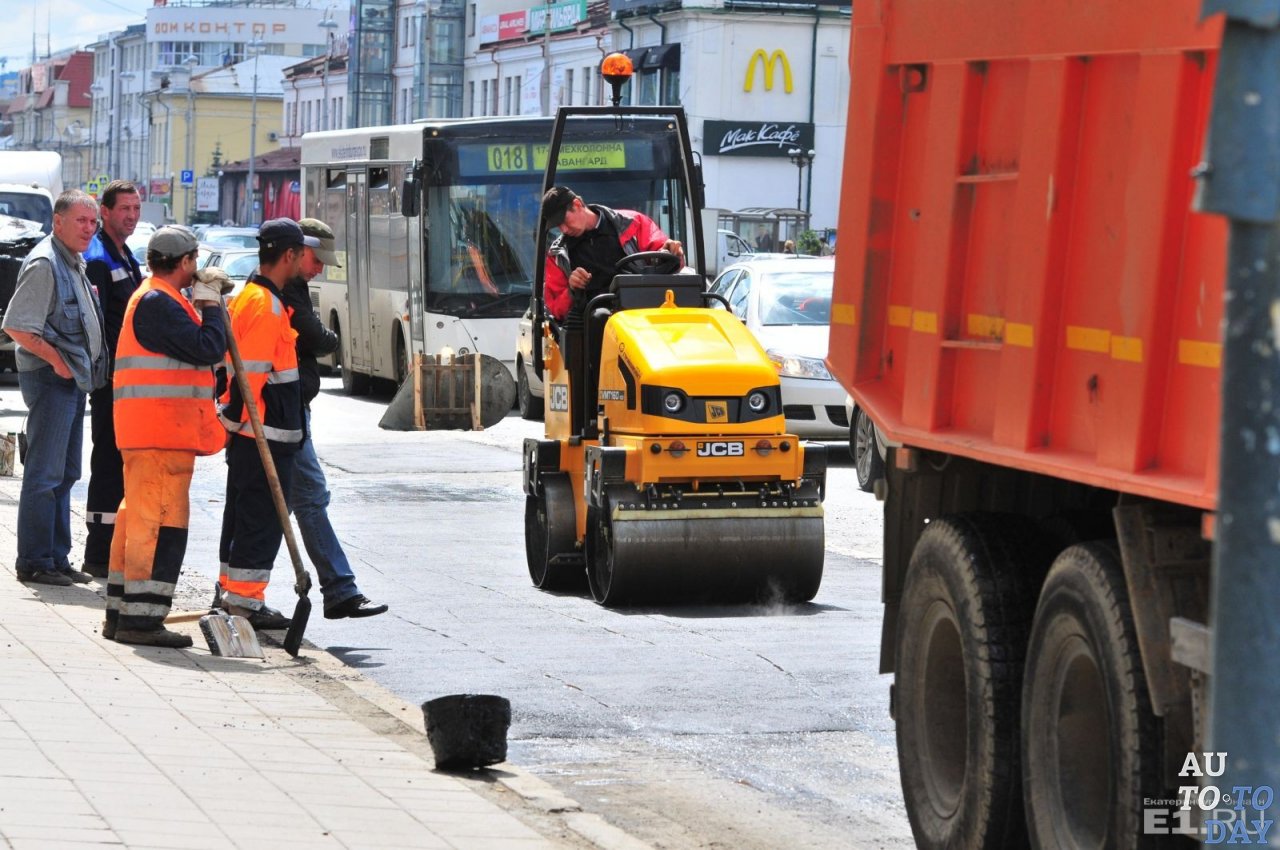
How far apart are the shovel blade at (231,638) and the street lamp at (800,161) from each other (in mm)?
56435

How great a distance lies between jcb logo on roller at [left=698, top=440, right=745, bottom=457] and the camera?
10.8m

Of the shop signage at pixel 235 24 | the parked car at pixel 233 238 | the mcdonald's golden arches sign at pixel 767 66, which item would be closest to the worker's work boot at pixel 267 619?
the parked car at pixel 233 238

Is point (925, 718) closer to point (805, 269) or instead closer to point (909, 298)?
point (909, 298)

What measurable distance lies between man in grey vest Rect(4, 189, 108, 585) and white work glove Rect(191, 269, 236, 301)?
153 cm

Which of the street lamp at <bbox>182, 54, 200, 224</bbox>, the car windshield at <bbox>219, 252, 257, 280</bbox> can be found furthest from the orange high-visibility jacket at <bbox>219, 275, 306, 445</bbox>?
the street lamp at <bbox>182, 54, 200, 224</bbox>

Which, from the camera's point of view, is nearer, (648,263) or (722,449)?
(722,449)

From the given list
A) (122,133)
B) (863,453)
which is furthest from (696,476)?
(122,133)

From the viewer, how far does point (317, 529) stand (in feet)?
33.0

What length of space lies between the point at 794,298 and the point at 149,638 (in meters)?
11.4

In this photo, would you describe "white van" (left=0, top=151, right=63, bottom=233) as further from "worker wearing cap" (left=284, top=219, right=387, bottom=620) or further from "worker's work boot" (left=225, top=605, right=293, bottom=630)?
"worker's work boot" (left=225, top=605, right=293, bottom=630)

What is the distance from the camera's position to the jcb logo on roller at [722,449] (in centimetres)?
→ 1080

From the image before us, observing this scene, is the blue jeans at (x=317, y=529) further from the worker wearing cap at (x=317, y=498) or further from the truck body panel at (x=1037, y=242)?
the truck body panel at (x=1037, y=242)

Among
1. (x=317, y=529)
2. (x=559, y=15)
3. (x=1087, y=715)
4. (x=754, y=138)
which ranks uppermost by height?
(x=559, y=15)

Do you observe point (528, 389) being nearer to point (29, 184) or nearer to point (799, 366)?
point (799, 366)
